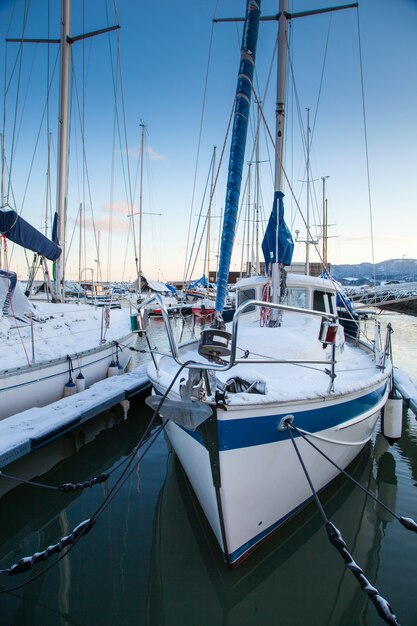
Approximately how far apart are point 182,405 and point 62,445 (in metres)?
4.78

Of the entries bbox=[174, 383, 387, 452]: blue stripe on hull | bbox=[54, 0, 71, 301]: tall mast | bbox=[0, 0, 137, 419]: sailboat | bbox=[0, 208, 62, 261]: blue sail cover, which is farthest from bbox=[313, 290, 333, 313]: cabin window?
bbox=[54, 0, 71, 301]: tall mast

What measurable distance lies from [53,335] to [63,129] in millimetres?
7062

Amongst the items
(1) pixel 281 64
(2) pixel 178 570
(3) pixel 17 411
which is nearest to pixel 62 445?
(3) pixel 17 411

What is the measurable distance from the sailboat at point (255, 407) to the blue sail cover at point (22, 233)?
516cm

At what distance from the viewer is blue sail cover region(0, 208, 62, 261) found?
8.43 m

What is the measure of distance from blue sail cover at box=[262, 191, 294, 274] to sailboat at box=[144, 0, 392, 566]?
34 millimetres

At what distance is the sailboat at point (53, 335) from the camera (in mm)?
7590

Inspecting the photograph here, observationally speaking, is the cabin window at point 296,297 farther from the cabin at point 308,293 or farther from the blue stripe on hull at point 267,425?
the blue stripe on hull at point 267,425

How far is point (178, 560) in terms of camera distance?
4.15 metres

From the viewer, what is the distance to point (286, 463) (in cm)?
391

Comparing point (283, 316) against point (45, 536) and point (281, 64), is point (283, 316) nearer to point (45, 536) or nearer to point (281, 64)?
point (281, 64)

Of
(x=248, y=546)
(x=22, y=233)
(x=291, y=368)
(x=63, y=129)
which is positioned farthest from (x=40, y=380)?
(x=63, y=129)

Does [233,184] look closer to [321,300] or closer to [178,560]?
[321,300]

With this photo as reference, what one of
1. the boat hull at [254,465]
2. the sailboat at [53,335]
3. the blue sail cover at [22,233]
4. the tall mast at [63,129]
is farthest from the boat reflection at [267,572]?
the tall mast at [63,129]
